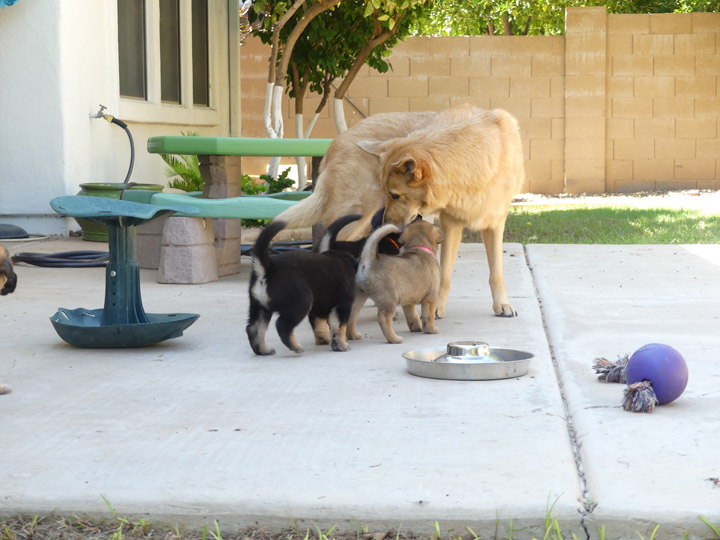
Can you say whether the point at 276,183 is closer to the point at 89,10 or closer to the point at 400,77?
the point at 89,10

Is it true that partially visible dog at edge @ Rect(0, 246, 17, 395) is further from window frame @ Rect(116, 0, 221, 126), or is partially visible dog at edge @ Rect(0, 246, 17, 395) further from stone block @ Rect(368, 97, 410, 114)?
stone block @ Rect(368, 97, 410, 114)

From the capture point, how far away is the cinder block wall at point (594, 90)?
17469 mm

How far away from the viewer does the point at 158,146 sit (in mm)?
7188

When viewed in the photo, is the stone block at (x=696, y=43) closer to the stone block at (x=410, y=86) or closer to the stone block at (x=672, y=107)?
the stone block at (x=672, y=107)

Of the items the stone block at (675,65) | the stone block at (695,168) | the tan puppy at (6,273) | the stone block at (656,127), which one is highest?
the stone block at (675,65)

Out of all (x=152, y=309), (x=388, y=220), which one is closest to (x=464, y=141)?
(x=388, y=220)

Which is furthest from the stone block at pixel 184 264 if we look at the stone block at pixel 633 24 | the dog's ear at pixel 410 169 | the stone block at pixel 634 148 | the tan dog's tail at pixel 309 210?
the stone block at pixel 633 24

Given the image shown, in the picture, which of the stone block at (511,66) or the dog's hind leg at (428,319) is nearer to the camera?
the dog's hind leg at (428,319)

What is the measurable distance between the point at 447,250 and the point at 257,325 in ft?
6.29

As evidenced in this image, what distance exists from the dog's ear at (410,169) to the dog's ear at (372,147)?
41 cm

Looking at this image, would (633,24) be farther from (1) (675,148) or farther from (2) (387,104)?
(2) (387,104)

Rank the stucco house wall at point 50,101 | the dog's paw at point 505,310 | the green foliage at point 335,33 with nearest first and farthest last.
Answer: the dog's paw at point 505,310 < the stucco house wall at point 50,101 < the green foliage at point 335,33

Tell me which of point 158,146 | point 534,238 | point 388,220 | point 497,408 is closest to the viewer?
point 497,408

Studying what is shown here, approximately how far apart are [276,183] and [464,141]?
571 centimetres
